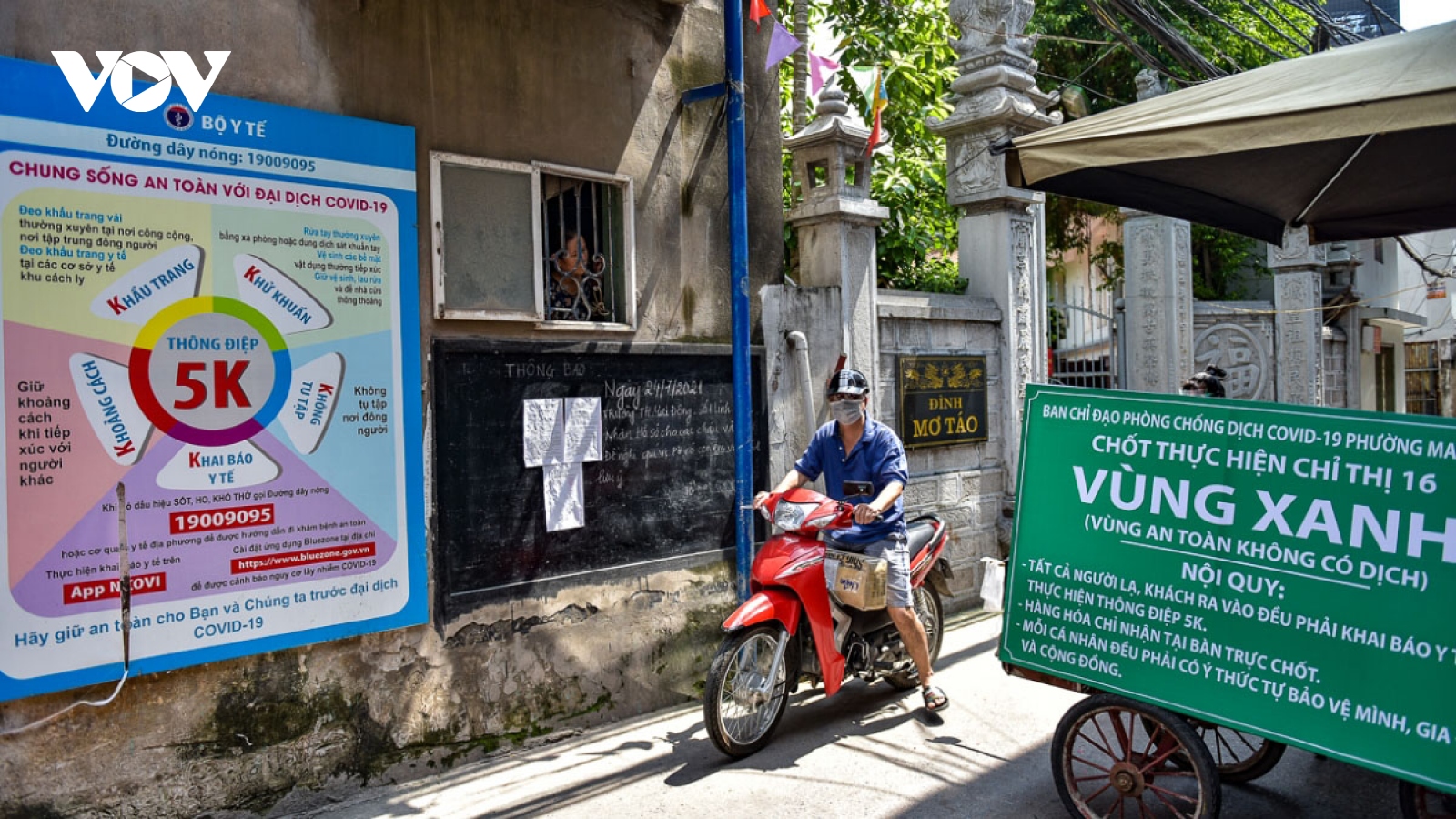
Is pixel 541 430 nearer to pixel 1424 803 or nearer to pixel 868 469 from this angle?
pixel 868 469

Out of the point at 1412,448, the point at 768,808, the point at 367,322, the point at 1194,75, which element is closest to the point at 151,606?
the point at 367,322

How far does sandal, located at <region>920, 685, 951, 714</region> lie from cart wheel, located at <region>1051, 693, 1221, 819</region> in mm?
1175

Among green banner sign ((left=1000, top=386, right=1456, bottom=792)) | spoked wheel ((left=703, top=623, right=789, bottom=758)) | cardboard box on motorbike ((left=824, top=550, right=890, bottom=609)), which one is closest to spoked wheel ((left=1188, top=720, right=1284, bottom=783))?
green banner sign ((left=1000, top=386, right=1456, bottom=792))

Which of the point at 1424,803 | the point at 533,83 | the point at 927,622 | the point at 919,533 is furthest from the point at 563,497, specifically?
the point at 1424,803

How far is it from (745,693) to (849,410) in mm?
1496

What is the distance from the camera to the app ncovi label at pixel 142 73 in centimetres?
381

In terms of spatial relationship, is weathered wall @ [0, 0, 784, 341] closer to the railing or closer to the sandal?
the sandal

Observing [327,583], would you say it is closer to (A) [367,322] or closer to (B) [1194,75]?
(A) [367,322]

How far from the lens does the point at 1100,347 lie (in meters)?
10.1

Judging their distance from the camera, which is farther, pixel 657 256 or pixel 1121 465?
pixel 657 256

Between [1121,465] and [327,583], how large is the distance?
339cm

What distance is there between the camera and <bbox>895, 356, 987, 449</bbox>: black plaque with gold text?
702cm

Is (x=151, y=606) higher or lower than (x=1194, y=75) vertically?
lower

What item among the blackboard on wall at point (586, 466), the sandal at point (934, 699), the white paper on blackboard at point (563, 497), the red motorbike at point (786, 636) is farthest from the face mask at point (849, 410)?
the sandal at point (934, 699)
